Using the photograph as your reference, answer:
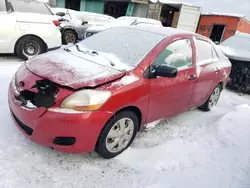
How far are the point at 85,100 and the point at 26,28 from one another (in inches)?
168

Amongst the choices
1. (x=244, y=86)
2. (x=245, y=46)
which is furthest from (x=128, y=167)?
(x=245, y=46)

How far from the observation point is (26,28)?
5.73 metres

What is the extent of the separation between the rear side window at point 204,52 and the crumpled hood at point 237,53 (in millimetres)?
2486

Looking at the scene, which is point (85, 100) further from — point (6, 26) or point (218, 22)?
point (218, 22)

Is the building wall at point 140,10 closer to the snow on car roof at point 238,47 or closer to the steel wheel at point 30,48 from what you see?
the snow on car roof at point 238,47

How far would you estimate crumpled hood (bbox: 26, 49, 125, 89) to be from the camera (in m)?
2.41

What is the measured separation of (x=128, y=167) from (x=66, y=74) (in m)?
1.26

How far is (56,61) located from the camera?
278 cm

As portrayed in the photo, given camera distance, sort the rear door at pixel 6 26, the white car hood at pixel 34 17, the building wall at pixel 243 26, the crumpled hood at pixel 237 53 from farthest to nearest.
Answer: the building wall at pixel 243 26
the crumpled hood at pixel 237 53
the white car hood at pixel 34 17
the rear door at pixel 6 26

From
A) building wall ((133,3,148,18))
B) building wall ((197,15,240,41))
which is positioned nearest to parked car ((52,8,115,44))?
building wall ((133,3,148,18))

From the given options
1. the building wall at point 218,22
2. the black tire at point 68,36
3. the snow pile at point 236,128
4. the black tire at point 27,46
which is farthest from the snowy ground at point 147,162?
the building wall at point 218,22

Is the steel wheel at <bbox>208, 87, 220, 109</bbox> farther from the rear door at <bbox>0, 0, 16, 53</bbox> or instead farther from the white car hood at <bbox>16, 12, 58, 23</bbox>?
the rear door at <bbox>0, 0, 16, 53</bbox>

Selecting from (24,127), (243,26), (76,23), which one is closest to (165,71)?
(24,127)

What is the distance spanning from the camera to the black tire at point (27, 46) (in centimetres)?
582
